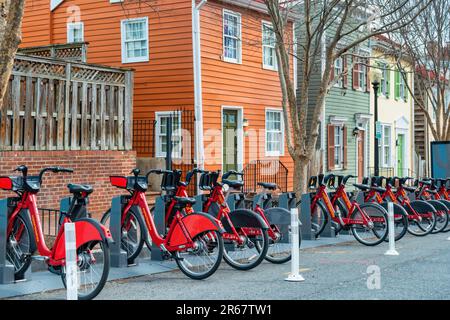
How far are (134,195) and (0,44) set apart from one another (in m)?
2.64

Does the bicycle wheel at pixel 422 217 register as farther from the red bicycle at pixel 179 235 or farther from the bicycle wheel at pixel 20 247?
the bicycle wheel at pixel 20 247

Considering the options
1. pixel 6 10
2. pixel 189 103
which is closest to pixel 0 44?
pixel 6 10

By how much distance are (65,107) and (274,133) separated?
9.33 m

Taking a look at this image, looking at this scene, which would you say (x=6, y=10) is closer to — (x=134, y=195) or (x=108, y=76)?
(x=134, y=195)

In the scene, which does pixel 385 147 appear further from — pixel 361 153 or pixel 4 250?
pixel 4 250

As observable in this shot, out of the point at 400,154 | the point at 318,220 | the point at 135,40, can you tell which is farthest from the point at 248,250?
the point at 400,154

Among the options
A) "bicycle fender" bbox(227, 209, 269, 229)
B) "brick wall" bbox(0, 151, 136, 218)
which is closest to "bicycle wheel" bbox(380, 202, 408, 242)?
"bicycle fender" bbox(227, 209, 269, 229)

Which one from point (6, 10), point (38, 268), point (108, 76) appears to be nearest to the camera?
point (6, 10)

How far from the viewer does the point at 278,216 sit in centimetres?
1020

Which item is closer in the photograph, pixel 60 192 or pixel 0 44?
pixel 0 44

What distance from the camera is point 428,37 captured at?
23.4 m

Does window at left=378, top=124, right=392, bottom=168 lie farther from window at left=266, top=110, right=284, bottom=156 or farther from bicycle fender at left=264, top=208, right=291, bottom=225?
bicycle fender at left=264, top=208, right=291, bottom=225

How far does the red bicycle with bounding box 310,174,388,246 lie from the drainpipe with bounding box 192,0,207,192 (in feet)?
22.3

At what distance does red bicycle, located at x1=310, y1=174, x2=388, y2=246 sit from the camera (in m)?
12.4
